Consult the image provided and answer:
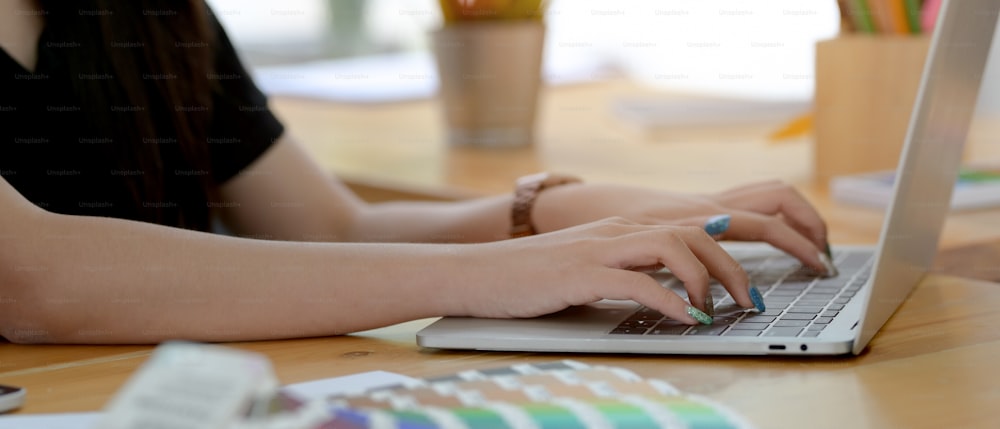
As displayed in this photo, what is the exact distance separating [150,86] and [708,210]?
0.55 metres

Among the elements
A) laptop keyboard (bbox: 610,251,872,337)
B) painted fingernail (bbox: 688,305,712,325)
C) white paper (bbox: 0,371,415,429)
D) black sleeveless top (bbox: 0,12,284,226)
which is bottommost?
laptop keyboard (bbox: 610,251,872,337)

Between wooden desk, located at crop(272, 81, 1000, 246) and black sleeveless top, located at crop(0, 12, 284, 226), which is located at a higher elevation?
black sleeveless top, located at crop(0, 12, 284, 226)

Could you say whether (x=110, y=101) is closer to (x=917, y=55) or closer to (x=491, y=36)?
(x=491, y=36)

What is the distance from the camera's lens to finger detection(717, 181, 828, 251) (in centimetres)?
102

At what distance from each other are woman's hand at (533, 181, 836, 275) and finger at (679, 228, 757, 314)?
160 mm

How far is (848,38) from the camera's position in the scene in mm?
1462

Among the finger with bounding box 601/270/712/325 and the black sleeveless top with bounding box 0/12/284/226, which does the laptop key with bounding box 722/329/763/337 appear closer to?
the finger with bounding box 601/270/712/325

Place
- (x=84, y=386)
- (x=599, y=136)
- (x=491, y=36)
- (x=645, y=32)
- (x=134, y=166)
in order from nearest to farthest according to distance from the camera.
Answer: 1. (x=84, y=386)
2. (x=134, y=166)
3. (x=491, y=36)
4. (x=599, y=136)
5. (x=645, y=32)

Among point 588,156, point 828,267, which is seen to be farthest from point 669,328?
point 588,156

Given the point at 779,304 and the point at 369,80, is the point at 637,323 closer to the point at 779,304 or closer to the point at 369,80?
the point at 779,304

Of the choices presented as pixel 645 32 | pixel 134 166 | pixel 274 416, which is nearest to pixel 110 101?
pixel 134 166

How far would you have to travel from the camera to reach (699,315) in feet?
2.52

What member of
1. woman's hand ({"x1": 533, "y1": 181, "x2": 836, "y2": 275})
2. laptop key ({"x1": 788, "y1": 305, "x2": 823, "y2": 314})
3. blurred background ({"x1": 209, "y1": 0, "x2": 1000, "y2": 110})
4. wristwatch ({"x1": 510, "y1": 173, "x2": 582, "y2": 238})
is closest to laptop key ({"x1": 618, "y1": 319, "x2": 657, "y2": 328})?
laptop key ({"x1": 788, "y1": 305, "x2": 823, "y2": 314})

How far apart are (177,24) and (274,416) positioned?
786 millimetres
